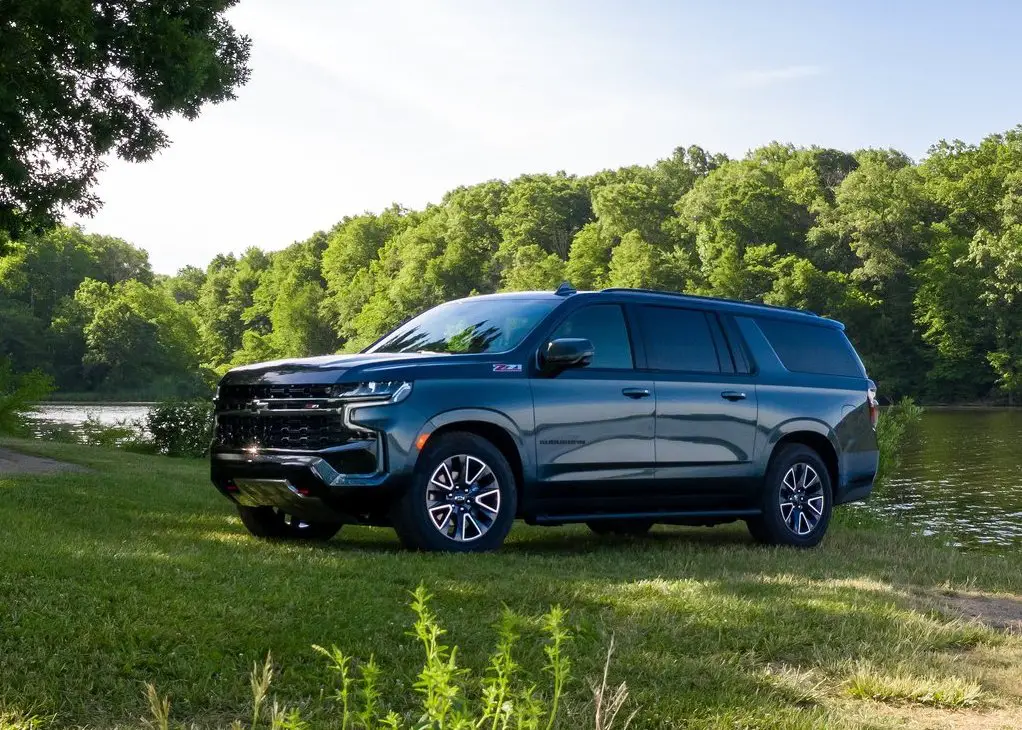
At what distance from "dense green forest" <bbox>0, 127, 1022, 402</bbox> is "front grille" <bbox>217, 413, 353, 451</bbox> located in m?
52.0

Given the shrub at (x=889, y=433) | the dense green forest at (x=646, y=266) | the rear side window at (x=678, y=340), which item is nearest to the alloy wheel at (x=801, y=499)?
the rear side window at (x=678, y=340)

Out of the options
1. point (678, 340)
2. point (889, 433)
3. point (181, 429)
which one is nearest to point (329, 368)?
point (678, 340)

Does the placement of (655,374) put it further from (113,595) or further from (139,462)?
(139,462)

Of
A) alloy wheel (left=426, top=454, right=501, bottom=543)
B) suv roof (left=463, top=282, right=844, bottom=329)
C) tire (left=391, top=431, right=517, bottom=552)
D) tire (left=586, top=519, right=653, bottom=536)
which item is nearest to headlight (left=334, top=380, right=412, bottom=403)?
tire (left=391, top=431, right=517, bottom=552)

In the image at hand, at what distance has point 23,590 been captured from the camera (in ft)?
19.1

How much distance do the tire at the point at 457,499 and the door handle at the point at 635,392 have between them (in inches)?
48.8

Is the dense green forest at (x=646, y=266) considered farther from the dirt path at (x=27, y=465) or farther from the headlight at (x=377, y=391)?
the headlight at (x=377, y=391)

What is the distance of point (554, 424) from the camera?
8.73 metres

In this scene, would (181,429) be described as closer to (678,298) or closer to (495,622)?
(678,298)

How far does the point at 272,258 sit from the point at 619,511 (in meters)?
145

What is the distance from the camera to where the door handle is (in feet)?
30.0

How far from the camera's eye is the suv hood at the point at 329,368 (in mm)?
8133

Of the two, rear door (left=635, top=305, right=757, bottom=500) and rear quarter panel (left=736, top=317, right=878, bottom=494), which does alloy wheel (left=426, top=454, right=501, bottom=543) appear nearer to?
rear door (left=635, top=305, right=757, bottom=500)

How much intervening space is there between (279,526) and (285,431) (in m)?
1.38
